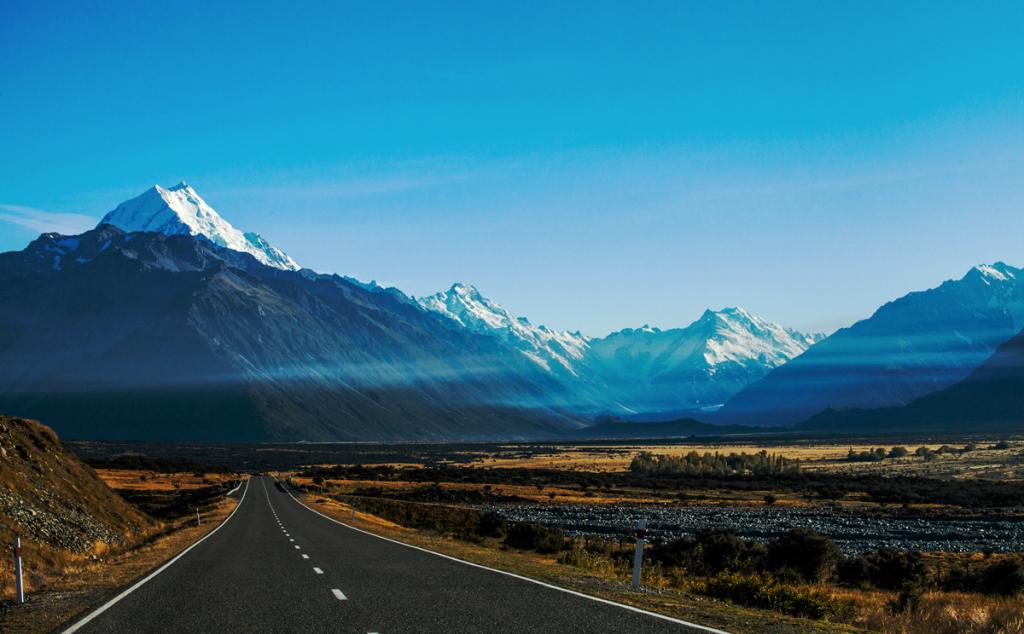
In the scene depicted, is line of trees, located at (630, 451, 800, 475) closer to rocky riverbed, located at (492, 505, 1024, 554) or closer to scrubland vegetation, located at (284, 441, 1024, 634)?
scrubland vegetation, located at (284, 441, 1024, 634)

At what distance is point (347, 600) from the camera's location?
1493cm

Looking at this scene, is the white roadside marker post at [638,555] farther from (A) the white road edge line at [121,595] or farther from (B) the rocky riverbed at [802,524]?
(B) the rocky riverbed at [802,524]

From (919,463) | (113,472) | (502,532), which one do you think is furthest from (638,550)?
(919,463)

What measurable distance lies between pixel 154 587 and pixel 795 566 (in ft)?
66.9

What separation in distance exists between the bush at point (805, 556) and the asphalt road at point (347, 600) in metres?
12.4

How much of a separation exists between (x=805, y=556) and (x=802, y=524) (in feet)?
85.0

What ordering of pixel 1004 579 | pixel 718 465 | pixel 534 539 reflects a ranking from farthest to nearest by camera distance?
1. pixel 718 465
2. pixel 534 539
3. pixel 1004 579

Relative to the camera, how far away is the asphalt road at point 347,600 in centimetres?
1272

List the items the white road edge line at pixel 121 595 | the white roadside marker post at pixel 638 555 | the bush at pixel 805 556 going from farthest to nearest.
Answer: the bush at pixel 805 556
the white roadside marker post at pixel 638 555
the white road edge line at pixel 121 595

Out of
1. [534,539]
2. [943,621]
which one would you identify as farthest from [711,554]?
[943,621]

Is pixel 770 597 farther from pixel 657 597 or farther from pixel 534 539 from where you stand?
pixel 534 539

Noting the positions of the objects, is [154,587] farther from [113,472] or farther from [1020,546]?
[113,472]

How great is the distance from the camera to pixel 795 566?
2997 cm

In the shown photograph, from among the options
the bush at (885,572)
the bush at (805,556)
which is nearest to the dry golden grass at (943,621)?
the bush at (885,572)
